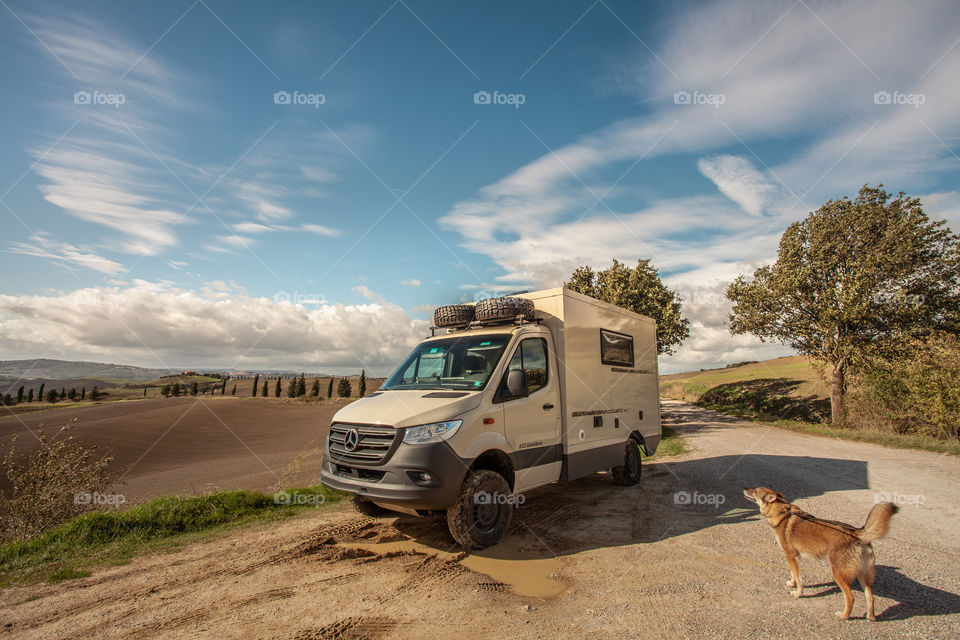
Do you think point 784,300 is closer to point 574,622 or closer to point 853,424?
point 853,424

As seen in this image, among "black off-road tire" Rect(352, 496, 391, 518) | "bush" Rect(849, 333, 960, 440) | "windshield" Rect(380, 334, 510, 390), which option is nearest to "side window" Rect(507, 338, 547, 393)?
"windshield" Rect(380, 334, 510, 390)

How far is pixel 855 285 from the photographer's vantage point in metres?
20.7

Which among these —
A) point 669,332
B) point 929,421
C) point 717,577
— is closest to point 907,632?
point 717,577

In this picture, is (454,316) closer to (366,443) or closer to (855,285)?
(366,443)

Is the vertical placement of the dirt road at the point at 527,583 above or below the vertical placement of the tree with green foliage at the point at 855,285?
below

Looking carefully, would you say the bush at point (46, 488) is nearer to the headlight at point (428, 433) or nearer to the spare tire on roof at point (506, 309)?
the headlight at point (428, 433)

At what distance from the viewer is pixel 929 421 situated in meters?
15.7

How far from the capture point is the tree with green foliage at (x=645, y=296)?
900 inches

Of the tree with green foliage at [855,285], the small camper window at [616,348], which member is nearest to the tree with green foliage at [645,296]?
the tree with green foliage at [855,285]

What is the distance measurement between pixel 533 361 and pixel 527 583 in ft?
9.49

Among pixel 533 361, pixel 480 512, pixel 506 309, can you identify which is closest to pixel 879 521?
pixel 480 512

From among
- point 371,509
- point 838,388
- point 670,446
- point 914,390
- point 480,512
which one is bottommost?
point 670,446

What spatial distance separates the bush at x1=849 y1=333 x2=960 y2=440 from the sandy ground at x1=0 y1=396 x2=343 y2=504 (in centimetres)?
2048

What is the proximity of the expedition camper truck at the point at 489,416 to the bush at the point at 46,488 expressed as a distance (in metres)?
4.40
